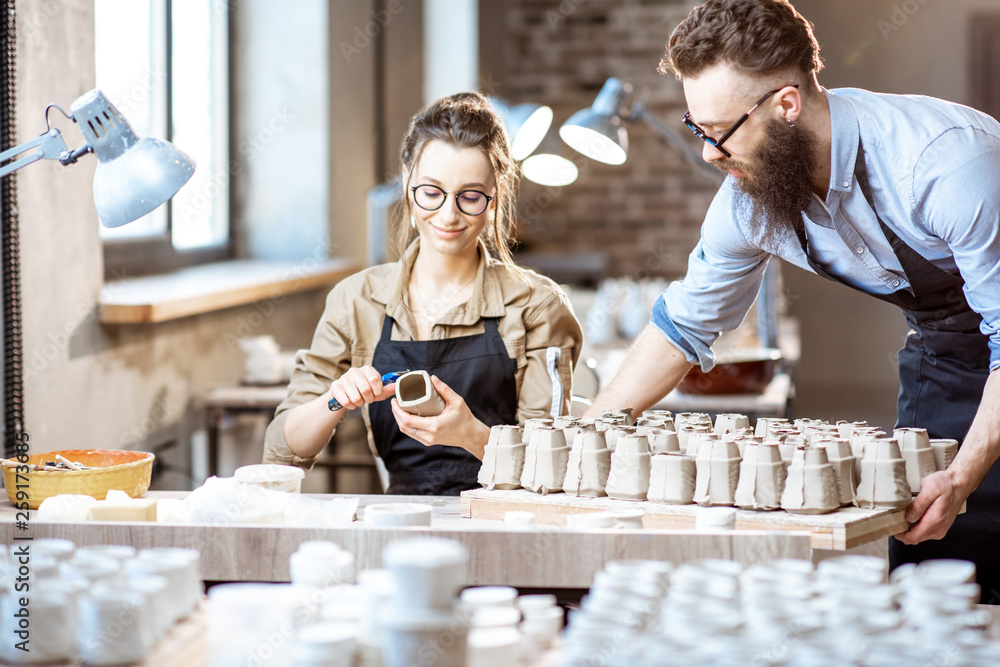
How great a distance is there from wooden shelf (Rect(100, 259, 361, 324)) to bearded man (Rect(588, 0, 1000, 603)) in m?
1.55

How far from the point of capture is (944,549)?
6.30ft

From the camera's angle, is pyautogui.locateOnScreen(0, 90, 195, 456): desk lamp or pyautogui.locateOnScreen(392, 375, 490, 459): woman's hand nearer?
pyautogui.locateOnScreen(0, 90, 195, 456): desk lamp

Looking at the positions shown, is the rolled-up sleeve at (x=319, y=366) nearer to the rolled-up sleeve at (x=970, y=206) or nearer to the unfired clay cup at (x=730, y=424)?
the unfired clay cup at (x=730, y=424)

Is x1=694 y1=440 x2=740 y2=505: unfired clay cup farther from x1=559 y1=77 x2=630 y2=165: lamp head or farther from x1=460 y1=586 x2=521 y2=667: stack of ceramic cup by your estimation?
x1=559 y1=77 x2=630 y2=165: lamp head

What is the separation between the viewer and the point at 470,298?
208cm

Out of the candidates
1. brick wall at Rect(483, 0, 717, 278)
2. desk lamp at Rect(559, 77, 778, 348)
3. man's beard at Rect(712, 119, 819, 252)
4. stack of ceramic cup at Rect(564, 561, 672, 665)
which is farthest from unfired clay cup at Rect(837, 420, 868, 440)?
brick wall at Rect(483, 0, 717, 278)

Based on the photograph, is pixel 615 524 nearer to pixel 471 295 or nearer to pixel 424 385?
pixel 424 385

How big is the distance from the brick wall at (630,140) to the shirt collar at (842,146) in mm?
4986

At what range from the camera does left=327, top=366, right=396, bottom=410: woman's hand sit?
1.67m

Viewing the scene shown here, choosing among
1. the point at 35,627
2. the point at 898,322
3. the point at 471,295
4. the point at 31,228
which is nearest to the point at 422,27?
the point at 898,322

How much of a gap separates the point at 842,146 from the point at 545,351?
0.70m

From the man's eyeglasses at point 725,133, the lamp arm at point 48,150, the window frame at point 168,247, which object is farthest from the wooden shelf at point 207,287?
the man's eyeglasses at point 725,133

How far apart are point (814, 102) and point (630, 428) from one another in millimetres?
671

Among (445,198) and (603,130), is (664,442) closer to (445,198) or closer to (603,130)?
(445,198)
